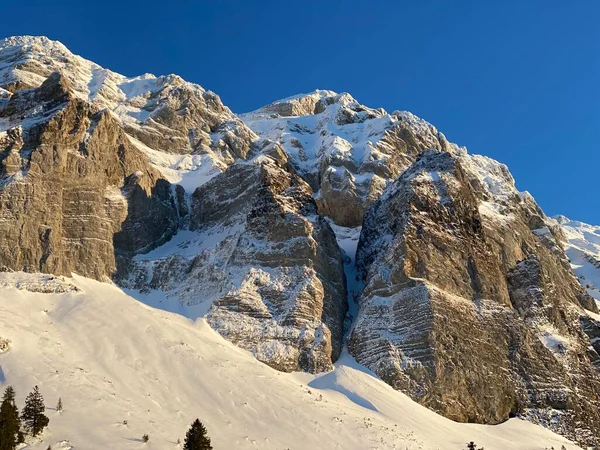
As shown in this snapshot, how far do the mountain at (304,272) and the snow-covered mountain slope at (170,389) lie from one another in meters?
0.53

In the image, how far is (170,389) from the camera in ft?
210

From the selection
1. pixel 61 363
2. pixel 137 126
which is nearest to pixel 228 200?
pixel 137 126

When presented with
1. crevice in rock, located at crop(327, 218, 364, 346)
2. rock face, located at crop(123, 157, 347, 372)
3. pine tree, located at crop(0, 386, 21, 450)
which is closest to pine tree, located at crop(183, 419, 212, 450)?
pine tree, located at crop(0, 386, 21, 450)

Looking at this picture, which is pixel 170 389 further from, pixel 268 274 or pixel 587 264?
pixel 587 264

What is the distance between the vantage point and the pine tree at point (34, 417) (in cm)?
4956

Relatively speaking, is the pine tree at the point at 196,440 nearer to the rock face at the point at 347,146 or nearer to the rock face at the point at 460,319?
the rock face at the point at 460,319

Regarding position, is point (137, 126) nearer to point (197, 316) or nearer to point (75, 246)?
point (75, 246)

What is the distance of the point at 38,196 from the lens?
84.6 metres

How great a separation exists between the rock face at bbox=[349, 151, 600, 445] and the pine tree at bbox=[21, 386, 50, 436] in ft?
121

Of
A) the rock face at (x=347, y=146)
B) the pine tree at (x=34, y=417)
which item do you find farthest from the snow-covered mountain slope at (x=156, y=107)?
the pine tree at (x=34, y=417)

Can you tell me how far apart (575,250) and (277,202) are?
9911cm

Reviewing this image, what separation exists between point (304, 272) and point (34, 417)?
3973 centimetres

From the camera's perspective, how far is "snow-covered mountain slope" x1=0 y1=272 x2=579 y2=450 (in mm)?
56438

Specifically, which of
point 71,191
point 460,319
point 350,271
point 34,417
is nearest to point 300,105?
point 350,271
